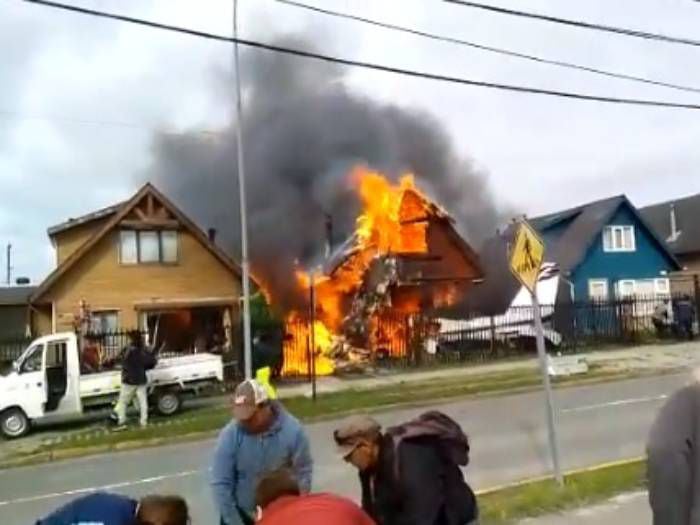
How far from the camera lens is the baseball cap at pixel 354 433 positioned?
3.92 meters

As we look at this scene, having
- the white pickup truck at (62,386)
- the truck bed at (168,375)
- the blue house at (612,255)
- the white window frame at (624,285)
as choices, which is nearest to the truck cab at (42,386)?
the white pickup truck at (62,386)

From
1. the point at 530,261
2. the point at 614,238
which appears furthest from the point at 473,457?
the point at 614,238

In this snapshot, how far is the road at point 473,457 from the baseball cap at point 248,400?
431 cm

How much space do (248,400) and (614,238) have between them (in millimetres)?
38890

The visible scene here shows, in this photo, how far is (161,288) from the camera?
1230 inches

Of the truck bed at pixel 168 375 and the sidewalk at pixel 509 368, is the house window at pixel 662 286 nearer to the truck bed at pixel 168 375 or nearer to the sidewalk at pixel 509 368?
the sidewalk at pixel 509 368

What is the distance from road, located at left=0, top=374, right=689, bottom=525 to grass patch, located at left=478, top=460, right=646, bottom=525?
3.30 ft

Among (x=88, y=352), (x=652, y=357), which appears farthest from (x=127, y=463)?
(x=652, y=357)

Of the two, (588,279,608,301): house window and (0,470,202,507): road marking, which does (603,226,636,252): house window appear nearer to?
(588,279,608,301): house window

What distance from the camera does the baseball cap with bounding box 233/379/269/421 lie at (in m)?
4.49

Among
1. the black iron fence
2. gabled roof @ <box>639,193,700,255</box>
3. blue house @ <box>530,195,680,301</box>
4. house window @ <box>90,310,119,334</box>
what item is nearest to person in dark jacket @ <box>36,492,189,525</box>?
the black iron fence

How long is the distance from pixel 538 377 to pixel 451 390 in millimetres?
2946

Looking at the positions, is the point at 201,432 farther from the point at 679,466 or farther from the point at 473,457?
the point at 679,466

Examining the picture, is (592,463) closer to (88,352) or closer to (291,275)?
(88,352)
